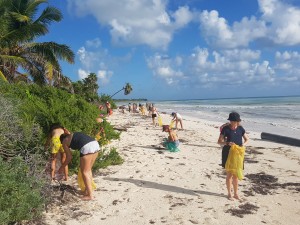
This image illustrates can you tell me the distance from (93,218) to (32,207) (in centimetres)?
98

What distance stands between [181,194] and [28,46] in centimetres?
1520

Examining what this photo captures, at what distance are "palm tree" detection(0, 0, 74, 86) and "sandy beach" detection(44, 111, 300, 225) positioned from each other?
9.88 meters

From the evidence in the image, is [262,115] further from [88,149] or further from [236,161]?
[88,149]

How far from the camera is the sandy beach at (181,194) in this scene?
18.6 feet

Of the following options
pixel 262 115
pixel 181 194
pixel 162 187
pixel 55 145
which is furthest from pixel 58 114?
pixel 262 115

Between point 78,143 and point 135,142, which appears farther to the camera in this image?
point 135,142

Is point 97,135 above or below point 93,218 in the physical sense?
above

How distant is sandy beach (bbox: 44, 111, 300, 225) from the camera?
5.68 metres

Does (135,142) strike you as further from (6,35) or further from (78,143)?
(6,35)

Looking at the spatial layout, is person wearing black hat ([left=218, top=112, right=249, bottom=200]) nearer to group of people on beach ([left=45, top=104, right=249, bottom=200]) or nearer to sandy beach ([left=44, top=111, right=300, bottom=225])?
group of people on beach ([left=45, top=104, right=249, bottom=200])

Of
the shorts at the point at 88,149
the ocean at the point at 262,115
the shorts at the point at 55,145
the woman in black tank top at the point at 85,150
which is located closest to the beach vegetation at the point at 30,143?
the shorts at the point at 55,145

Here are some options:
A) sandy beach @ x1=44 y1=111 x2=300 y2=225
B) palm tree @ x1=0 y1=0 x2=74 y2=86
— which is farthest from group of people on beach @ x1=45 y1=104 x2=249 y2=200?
palm tree @ x1=0 y1=0 x2=74 y2=86

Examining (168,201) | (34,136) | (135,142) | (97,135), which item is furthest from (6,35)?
(168,201)

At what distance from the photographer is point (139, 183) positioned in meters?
7.52
